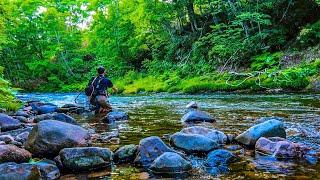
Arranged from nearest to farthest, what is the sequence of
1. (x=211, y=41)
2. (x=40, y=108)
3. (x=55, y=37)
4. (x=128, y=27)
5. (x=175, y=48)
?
(x=40, y=108) < (x=211, y=41) < (x=175, y=48) < (x=128, y=27) < (x=55, y=37)

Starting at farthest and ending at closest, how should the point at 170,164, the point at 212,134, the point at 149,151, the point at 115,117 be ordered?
the point at 115,117, the point at 212,134, the point at 149,151, the point at 170,164

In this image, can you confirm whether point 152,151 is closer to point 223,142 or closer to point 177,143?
→ point 177,143

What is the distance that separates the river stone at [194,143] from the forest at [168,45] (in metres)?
8.09

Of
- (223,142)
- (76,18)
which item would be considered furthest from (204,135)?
(76,18)

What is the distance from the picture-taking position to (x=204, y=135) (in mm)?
6953

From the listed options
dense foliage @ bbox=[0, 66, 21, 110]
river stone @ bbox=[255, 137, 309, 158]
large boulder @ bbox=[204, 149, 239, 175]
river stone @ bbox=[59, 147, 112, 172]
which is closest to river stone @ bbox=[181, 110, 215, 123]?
river stone @ bbox=[255, 137, 309, 158]

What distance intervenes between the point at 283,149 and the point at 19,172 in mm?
3690

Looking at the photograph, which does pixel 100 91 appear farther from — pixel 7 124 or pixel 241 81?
pixel 241 81

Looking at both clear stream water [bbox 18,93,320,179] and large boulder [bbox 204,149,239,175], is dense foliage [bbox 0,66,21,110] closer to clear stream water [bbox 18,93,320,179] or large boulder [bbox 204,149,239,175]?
clear stream water [bbox 18,93,320,179]

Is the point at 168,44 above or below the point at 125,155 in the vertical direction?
above

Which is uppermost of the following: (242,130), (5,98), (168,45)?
(168,45)

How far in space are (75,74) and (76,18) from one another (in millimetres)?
8865

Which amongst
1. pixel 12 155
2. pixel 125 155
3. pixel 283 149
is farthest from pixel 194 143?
pixel 12 155

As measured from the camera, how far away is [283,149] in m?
5.81
